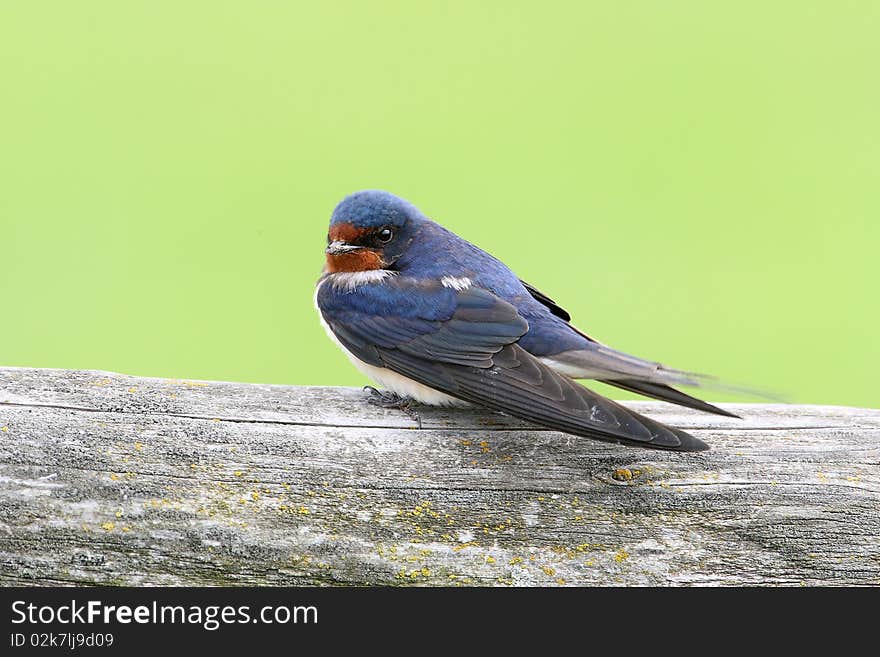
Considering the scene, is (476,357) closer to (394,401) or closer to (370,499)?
(394,401)

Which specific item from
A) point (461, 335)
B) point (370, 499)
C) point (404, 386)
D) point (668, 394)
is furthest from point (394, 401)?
point (668, 394)

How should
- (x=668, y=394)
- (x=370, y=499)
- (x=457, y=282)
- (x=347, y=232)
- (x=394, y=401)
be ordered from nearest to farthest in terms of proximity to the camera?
(x=370, y=499) → (x=668, y=394) → (x=394, y=401) → (x=457, y=282) → (x=347, y=232)

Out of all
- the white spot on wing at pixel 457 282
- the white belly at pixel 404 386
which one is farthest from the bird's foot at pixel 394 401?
the white spot on wing at pixel 457 282

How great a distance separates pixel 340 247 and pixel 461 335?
59 centimetres

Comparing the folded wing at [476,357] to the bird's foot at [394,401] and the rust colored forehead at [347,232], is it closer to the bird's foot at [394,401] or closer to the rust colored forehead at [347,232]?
the bird's foot at [394,401]

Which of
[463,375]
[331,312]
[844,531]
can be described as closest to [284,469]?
[463,375]

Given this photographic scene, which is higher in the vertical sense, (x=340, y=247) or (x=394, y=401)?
(x=340, y=247)

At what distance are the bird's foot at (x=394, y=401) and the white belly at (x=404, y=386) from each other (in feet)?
0.08

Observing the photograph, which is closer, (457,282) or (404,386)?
(404,386)

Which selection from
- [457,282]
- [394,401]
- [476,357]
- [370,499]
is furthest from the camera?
[457,282]

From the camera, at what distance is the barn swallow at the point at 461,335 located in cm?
277

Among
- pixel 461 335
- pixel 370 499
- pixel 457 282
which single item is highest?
pixel 457 282

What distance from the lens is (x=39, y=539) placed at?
2279mm

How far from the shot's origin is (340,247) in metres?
3.52
